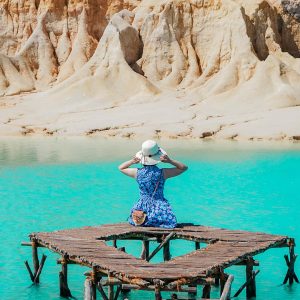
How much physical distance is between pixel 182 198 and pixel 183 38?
33778 mm

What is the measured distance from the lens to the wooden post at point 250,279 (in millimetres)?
10125

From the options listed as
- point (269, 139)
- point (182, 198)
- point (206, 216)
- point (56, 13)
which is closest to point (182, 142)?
point (269, 139)

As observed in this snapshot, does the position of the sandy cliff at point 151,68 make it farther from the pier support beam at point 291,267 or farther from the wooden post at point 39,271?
the wooden post at point 39,271

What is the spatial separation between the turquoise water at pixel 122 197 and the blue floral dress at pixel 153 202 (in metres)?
1.19

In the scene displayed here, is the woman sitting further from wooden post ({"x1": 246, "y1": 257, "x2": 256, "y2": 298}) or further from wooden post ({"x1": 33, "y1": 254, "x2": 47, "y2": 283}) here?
wooden post ({"x1": 246, "y1": 257, "x2": 256, "y2": 298})

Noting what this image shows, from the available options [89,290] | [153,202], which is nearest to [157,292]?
[89,290]

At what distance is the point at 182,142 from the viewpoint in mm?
36406

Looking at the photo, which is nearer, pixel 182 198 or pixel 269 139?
pixel 182 198

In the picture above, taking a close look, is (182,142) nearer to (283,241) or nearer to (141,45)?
(141,45)

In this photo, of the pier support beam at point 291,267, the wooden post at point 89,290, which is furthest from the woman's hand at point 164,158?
the wooden post at point 89,290

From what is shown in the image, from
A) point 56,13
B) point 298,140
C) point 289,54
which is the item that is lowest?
point 298,140

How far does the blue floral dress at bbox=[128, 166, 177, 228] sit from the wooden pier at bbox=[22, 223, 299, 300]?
0.20 meters

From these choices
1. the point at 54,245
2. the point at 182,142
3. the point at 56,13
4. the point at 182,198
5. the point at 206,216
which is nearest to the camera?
the point at 54,245

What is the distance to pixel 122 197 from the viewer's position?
1964 centimetres
